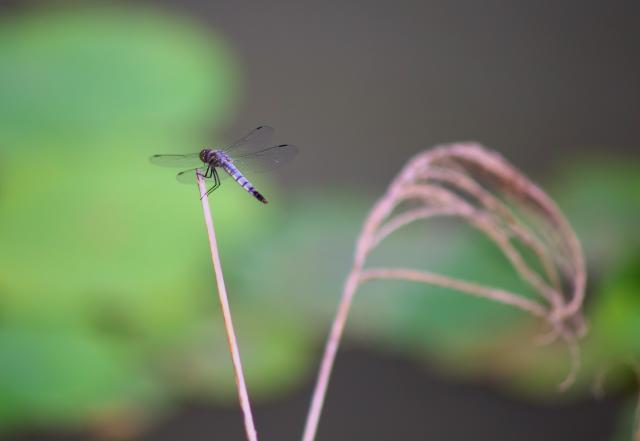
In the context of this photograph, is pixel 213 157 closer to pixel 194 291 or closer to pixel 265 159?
pixel 265 159

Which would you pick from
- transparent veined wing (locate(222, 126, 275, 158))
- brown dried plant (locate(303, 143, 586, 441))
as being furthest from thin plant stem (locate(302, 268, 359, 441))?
transparent veined wing (locate(222, 126, 275, 158))

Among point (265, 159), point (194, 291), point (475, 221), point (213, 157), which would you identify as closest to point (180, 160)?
point (213, 157)

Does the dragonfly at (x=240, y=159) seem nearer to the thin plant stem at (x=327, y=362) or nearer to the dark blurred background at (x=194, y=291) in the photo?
the thin plant stem at (x=327, y=362)

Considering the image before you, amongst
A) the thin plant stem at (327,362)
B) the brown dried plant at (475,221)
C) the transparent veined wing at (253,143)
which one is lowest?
the thin plant stem at (327,362)

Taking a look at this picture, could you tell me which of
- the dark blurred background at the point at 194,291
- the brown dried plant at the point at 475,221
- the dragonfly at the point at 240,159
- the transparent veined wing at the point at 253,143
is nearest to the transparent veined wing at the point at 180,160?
the dragonfly at the point at 240,159

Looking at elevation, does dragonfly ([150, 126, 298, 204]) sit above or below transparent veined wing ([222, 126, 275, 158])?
below

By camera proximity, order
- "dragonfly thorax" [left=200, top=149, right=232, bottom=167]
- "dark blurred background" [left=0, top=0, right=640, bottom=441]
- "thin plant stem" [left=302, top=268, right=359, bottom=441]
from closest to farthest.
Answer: "thin plant stem" [left=302, top=268, right=359, bottom=441] → "dragonfly thorax" [left=200, top=149, right=232, bottom=167] → "dark blurred background" [left=0, top=0, right=640, bottom=441]

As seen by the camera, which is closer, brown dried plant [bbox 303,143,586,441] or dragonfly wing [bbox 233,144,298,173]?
brown dried plant [bbox 303,143,586,441]

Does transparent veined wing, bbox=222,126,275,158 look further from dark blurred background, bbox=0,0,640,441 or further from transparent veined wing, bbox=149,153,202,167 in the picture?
dark blurred background, bbox=0,0,640,441

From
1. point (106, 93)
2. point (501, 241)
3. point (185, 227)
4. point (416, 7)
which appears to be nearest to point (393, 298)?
point (185, 227)
